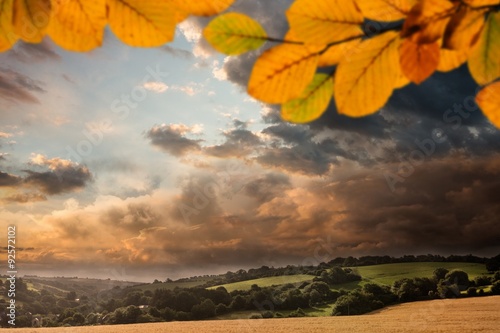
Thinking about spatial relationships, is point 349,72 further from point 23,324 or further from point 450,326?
point 23,324

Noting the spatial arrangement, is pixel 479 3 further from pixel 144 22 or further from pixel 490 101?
pixel 144 22

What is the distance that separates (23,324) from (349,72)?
34.5 meters

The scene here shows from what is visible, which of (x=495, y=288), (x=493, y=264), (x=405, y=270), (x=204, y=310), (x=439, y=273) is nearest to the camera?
(x=495, y=288)

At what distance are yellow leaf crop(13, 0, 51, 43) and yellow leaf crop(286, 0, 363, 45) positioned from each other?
0.52 ft

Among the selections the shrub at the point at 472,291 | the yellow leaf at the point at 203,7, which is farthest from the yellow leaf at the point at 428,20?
the shrub at the point at 472,291

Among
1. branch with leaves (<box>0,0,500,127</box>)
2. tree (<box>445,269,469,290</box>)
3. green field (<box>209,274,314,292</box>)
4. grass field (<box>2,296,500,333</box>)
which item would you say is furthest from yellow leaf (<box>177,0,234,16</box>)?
tree (<box>445,269,469,290</box>)

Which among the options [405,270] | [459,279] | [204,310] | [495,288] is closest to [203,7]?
[204,310]

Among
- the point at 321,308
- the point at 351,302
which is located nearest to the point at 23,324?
the point at 321,308

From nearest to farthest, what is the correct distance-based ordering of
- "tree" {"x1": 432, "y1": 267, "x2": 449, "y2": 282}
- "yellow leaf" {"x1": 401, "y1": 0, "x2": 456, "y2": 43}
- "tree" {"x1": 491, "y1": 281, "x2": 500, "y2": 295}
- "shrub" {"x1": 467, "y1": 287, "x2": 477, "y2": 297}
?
"yellow leaf" {"x1": 401, "y1": 0, "x2": 456, "y2": 43} < "tree" {"x1": 491, "y1": 281, "x2": 500, "y2": 295} < "shrub" {"x1": 467, "y1": 287, "x2": 477, "y2": 297} < "tree" {"x1": 432, "y1": 267, "x2": 449, "y2": 282}

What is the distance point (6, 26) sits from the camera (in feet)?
0.88

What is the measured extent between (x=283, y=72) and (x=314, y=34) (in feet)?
0.10

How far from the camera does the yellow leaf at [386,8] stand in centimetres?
25

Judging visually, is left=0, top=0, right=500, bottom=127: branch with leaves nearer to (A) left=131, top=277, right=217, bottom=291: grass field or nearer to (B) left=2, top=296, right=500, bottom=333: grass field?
(B) left=2, top=296, right=500, bottom=333: grass field

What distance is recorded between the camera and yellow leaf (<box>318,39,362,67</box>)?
0.27 meters
